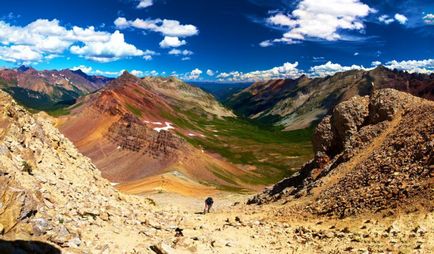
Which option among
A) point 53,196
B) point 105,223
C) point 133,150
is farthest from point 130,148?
point 53,196

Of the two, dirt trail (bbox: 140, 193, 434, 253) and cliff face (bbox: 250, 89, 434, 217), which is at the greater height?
cliff face (bbox: 250, 89, 434, 217)

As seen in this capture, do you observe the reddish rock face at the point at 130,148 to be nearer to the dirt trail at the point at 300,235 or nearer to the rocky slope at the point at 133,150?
the rocky slope at the point at 133,150

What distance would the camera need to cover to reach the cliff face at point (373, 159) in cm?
2809

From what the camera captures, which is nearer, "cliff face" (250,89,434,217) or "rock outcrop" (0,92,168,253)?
"rock outcrop" (0,92,168,253)

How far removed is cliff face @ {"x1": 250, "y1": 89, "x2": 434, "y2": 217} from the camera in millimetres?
28094

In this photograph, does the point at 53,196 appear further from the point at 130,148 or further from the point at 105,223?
the point at 130,148

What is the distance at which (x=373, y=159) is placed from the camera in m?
34.4

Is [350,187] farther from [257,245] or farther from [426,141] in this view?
[257,245]

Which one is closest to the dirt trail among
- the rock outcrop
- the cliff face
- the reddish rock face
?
the cliff face

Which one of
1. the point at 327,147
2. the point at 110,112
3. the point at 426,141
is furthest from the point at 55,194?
the point at 110,112

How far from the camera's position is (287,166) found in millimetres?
170750

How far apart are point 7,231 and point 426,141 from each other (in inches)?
1027

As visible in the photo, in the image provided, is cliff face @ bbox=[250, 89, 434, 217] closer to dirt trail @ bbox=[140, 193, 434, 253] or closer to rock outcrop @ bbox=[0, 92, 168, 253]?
dirt trail @ bbox=[140, 193, 434, 253]

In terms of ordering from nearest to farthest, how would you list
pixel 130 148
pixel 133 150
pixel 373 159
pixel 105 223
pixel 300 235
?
pixel 105 223
pixel 300 235
pixel 373 159
pixel 133 150
pixel 130 148
